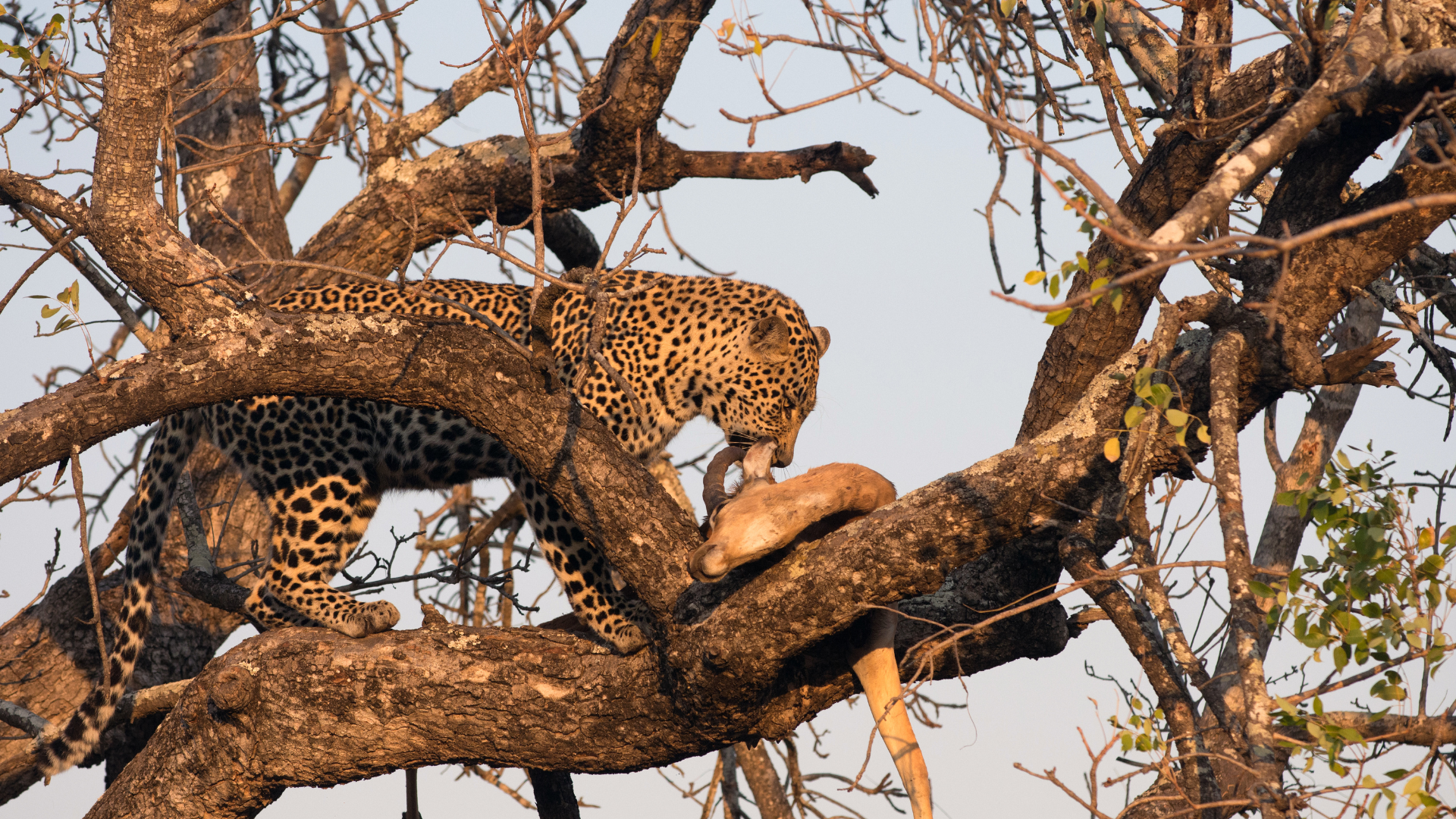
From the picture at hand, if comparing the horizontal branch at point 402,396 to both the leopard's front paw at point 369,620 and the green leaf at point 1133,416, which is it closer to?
the leopard's front paw at point 369,620

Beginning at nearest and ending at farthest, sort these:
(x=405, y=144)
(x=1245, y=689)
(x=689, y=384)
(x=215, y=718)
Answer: (x=1245, y=689)
(x=215, y=718)
(x=689, y=384)
(x=405, y=144)

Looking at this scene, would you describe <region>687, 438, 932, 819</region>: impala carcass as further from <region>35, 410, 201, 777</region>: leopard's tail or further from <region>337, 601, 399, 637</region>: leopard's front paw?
<region>35, 410, 201, 777</region>: leopard's tail

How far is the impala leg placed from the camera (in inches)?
137

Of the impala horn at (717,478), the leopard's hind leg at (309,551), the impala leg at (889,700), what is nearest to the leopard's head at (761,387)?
the impala horn at (717,478)

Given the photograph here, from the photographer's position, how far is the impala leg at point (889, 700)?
3475mm

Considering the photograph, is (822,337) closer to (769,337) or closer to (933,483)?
(769,337)

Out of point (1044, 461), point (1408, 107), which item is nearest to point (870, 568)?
point (1044, 461)

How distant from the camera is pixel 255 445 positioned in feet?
16.9

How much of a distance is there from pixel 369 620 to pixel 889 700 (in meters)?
2.09

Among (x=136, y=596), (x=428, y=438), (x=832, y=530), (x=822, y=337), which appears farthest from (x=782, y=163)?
(x=136, y=596)

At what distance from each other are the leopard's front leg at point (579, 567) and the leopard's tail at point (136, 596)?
1.50m

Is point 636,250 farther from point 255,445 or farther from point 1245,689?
point 255,445

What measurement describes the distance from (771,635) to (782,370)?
2320 millimetres

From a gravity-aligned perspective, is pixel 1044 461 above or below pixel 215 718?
above
